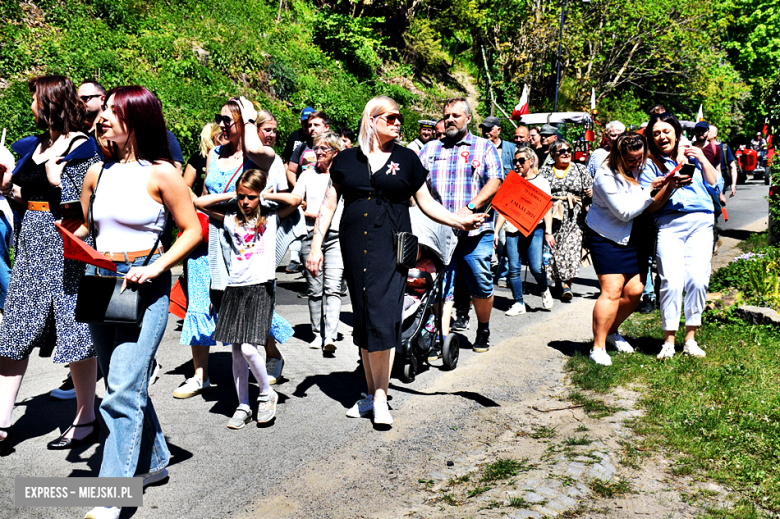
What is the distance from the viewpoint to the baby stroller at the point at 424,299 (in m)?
6.07

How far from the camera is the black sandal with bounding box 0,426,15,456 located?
4418mm

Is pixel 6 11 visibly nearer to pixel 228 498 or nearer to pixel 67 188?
pixel 67 188

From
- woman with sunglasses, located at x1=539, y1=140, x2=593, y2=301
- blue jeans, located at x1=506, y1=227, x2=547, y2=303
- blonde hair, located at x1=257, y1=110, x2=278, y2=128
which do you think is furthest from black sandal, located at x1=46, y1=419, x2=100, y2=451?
woman with sunglasses, located at x1=539, y1=140, x2=593, y2=301

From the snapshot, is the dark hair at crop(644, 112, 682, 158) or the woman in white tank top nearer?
the woman in white tank top

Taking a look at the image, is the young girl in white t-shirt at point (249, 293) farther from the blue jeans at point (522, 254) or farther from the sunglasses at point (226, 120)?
the blue jeans at point (522, 254)

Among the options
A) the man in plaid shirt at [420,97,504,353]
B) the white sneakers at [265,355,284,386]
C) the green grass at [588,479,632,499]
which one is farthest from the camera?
the man in plaid shirt at [420,97,504,353]

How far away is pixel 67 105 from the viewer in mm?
→ 4469

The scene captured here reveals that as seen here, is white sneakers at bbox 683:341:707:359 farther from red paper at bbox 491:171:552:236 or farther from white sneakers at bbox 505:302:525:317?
white sneakers at bbox 505:302:525:317

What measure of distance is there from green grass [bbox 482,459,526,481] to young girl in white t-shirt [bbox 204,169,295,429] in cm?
163

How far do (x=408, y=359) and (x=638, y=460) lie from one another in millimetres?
2214

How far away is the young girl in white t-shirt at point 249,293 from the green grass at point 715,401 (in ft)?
7.94

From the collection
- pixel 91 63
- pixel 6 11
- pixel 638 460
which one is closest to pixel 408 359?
pixel 638 460

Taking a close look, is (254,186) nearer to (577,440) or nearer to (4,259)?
(4,259)

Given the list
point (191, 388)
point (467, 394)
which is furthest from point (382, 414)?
point (191, 388)
